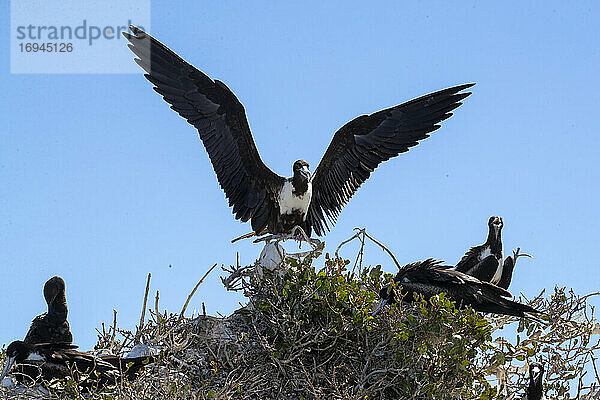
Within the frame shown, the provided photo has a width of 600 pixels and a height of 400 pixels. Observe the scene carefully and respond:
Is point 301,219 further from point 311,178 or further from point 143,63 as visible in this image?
point 143,63

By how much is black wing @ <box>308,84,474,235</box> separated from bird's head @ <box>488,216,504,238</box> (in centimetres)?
78

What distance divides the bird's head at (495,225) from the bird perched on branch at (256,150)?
78 centimetres

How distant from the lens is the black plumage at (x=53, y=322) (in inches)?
246

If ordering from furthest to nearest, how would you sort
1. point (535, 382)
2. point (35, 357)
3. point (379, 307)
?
point (35, 357), point (379, 307), point (535, 382)

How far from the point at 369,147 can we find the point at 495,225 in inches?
41.6

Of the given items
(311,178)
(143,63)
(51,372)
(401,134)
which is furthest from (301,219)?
(51,372)

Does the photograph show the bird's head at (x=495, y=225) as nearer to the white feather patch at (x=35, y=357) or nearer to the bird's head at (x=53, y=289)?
the bird's head at (x=53, y=289)

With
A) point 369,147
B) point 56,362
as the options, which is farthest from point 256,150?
point 56,362

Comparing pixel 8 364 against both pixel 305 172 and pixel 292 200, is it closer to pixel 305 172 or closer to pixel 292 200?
pixel 292 200

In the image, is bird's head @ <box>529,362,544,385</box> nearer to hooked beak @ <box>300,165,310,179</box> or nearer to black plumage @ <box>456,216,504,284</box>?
black plumage @ <box>456,216,504,284</box>

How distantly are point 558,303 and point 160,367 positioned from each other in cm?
248

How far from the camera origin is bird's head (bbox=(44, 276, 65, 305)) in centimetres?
649

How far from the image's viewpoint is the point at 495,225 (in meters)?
7.10

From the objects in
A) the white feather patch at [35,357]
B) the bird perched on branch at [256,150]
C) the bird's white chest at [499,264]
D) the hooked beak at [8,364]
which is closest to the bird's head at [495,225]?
the bird's white chest at [499,264]
